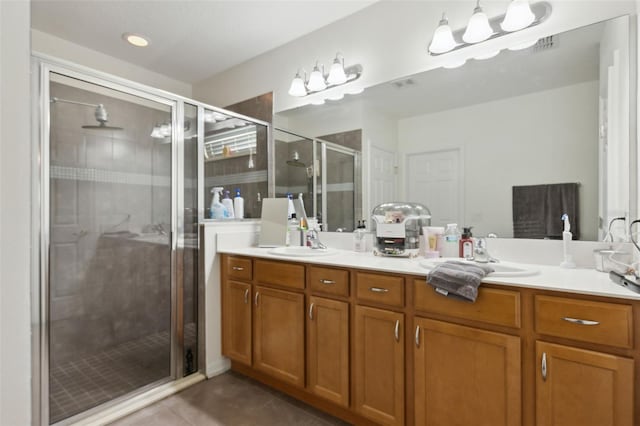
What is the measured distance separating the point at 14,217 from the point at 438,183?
1976 millimetres

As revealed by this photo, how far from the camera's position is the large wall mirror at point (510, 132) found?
5.05ft

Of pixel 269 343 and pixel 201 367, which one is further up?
pixel 269 343

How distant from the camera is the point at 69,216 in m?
1.78

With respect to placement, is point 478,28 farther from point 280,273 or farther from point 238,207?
point 238,207

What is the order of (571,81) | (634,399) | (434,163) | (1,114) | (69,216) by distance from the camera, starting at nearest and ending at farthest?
→ 1. (1,114)
2. (634,399)
3. (571,81)
4. (69,216)
5. (434,163)

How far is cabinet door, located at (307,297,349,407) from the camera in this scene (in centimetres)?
172

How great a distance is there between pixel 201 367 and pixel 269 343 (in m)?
0.65

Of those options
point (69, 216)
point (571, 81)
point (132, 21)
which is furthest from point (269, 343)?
point (132, 21)

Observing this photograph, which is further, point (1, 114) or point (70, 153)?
point (70, 153)

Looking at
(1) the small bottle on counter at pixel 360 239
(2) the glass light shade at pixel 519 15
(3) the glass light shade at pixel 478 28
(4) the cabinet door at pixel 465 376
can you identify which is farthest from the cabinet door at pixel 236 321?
(2) the glass light shade at pixel 519 15

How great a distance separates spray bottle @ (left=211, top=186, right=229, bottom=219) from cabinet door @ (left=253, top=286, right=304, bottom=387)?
2.29 ft

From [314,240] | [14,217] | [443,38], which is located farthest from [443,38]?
[14,217]

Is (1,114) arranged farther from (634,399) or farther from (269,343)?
(269,343)

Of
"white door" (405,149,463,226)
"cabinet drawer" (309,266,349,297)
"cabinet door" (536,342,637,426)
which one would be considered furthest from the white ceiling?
"cabinet door" (536,342,637,426)
